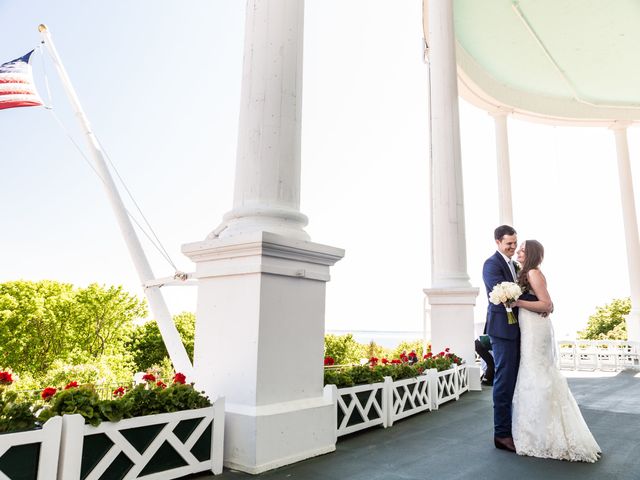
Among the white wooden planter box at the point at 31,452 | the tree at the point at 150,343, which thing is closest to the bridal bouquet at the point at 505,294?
the white wooden planter box at the point at 31,452

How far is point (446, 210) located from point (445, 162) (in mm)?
1377

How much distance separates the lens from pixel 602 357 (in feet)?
67.4

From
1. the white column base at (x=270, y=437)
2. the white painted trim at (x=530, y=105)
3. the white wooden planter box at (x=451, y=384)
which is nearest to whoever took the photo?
the white column base at (x=270, y=437)

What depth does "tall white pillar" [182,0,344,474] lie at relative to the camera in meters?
5.05

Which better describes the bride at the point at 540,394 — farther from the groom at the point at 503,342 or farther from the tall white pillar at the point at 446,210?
the tall white pillar at the point at 446,210

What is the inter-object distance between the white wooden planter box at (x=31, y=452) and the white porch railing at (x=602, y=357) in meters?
20.0

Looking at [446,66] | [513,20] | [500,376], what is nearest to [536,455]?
[500,376]

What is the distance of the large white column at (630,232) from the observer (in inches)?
863

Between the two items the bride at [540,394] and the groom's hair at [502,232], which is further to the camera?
the groom's hair at [502,232]

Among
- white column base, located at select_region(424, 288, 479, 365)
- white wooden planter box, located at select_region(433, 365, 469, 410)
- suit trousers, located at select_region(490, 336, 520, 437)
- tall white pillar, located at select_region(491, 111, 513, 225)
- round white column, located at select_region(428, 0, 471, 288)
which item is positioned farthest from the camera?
tall white pillar, located at select_region(491, 111, 513, 225)

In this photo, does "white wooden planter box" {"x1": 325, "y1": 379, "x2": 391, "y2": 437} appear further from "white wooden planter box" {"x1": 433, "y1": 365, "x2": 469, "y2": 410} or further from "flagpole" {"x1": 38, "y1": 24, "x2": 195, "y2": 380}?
"flagpole" {"x1": 38, "y1": 24, "x2": 195, "y2": 380}

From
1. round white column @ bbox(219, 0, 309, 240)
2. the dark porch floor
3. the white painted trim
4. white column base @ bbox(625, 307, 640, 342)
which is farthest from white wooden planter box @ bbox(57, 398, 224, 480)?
white column base @ bbox(625, 307, 640, 342)

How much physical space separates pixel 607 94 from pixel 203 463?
27647 millimetres

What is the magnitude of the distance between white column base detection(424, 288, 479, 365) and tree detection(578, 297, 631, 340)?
81.5 ft
